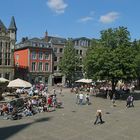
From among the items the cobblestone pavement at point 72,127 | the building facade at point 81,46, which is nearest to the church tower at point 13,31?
the building facade at point 81,46

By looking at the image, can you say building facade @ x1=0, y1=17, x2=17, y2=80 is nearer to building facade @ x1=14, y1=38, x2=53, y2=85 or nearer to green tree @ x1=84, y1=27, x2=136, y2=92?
building facade @ x1=14, y1=38, x2=53, y2=85

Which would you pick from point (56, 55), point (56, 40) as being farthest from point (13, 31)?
point (56, 40)

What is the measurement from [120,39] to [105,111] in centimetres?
1801

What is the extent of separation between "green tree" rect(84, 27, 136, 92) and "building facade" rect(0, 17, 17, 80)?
93.8 feet

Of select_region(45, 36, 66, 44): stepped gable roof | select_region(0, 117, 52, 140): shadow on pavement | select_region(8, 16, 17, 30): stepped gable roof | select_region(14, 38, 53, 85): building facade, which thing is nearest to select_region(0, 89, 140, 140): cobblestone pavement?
select_region(0, 117, 52, 140): shadow on pavement

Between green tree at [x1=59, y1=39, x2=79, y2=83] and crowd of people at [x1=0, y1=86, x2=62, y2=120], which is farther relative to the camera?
green tree at [x1=59, y1=39, x2=79, y2=83]

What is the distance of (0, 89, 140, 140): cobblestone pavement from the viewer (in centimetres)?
2423

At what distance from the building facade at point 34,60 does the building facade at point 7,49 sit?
261 inches

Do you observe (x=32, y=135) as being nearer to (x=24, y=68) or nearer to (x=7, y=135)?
(x=7, y=135)

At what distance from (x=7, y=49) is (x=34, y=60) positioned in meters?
10.6

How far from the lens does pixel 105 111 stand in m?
37.2

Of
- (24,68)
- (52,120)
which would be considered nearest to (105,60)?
(52,120)

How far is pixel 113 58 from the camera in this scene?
49594 millimetres

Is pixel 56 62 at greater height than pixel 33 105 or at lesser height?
greater
